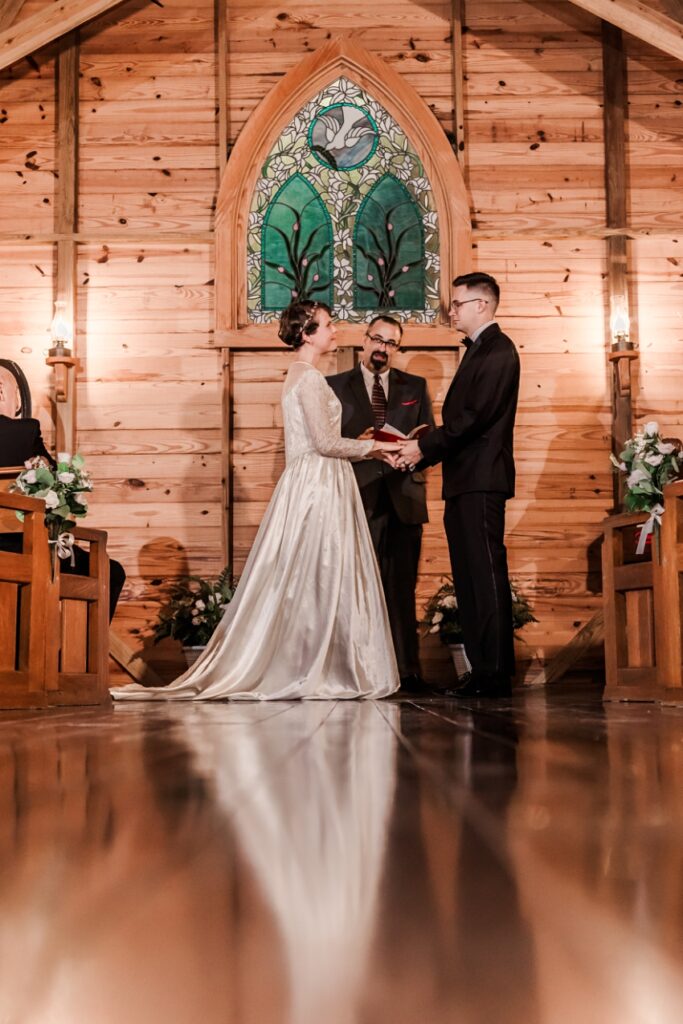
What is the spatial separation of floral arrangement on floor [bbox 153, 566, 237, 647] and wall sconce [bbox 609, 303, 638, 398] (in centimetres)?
256

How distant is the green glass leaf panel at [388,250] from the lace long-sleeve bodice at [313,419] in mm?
1868

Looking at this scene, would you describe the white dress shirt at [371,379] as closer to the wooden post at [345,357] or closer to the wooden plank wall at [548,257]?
the wooden post at [345,357]

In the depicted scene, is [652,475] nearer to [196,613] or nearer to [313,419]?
[313,419]

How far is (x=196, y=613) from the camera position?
5.46 meters

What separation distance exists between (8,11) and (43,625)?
4124 mm

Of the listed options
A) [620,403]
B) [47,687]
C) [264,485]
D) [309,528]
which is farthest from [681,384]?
[47,687]

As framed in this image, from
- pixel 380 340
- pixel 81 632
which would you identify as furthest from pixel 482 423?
pixel 81 632

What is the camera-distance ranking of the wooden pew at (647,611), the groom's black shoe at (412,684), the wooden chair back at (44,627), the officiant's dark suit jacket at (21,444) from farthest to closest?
the groom's black shoe at (412,684) < the officiant's dark suit jacket at (21,444) < the wooden chair back at (44,627) < the wooden pew at (647,611)

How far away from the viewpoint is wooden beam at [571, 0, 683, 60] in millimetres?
5707

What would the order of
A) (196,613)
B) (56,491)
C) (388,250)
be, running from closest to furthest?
(56,491), (196,613), (388,250)

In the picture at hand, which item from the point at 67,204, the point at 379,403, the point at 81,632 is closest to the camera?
the point at 81,632

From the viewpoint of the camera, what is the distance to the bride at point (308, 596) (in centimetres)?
419

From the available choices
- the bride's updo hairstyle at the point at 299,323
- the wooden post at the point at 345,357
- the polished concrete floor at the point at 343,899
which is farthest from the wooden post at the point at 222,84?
the polished concrete floor at the point at 343,899

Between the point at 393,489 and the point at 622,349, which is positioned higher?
the point at 622,349
